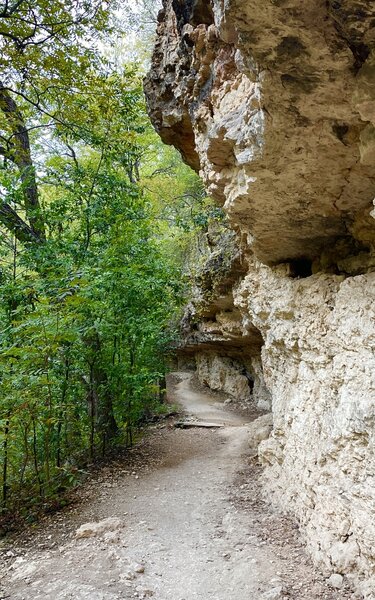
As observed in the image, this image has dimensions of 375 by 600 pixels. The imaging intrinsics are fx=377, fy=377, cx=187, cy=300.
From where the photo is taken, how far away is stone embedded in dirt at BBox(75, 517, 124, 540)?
14.9 ft

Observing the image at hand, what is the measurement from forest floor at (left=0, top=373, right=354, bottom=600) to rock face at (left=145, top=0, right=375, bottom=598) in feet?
1.39

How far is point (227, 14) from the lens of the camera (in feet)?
6.91

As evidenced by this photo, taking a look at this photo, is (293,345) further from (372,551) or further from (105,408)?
(105,408)

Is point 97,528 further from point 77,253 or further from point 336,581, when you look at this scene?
point 77,253

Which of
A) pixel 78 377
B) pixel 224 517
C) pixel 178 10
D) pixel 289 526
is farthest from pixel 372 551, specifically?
pixel 178 10

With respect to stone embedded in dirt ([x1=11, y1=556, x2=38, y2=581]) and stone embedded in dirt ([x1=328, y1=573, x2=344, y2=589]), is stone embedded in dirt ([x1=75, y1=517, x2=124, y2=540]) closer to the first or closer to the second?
stone embedded in dirt ([x1=11, y1=556, x2=38, y2=581])

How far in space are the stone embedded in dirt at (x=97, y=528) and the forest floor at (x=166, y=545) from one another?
0.01m

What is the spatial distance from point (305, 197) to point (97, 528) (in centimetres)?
454

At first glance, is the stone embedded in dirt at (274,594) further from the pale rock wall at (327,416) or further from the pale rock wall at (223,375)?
the pale rock wall at (223,375)

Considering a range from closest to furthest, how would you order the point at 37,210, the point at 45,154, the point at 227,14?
the point at 227,14
the point at 37,210
the point at 45,154

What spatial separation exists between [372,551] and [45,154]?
12.8 metres

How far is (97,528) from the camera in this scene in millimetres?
4641

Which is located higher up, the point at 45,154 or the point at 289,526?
the point at 45,154

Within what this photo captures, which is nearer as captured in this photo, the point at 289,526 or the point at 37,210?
the point at 289,526
